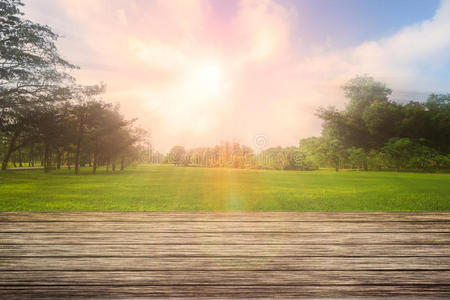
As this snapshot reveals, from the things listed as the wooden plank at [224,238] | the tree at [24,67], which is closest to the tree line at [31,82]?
the tree at [24,67]

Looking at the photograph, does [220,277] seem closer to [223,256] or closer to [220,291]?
[220,291]

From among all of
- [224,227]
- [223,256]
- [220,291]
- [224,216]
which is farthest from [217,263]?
[224,216]

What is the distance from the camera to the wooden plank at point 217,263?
2.67 m

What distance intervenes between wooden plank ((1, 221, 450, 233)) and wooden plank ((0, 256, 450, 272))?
25.6 inches

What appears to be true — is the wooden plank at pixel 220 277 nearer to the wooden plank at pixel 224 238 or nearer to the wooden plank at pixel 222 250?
the wooden plank at pixel 222 250

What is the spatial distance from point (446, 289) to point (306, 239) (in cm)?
133

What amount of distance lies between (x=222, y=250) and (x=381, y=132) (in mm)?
17210

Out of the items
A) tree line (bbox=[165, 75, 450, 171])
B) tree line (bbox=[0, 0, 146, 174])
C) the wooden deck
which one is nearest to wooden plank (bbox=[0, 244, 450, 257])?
the wooden deck

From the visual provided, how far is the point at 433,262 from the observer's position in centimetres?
284

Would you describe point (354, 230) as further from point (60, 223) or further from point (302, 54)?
point (302, 54)

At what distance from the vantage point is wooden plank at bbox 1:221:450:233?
3479mm

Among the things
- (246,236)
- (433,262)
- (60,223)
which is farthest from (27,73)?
(433,262)

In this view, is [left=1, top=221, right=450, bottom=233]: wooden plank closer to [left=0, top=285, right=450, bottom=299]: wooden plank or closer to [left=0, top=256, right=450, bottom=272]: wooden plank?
[left=0, top=256, right=450, bottom=272]: wooden plank

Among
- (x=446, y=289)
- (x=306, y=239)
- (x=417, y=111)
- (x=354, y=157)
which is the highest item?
(x=417, y=111)
